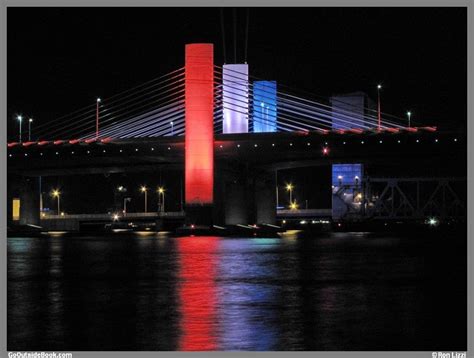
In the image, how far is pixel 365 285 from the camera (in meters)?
27.3

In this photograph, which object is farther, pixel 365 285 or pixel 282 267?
pixel 282 267

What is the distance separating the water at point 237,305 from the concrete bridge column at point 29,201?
69192 millimetres

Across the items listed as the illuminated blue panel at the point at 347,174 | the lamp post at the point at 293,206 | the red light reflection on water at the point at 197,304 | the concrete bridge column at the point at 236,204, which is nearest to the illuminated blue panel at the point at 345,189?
the illuminated blue panel at the point at 347,174

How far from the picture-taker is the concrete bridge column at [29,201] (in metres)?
107

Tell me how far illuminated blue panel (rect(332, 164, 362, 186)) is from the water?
388 ft

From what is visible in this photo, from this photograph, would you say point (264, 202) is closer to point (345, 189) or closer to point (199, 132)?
point (199, 132)

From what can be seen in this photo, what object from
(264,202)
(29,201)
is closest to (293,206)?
(29,201)

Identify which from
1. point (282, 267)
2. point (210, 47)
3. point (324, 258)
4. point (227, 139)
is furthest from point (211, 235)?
point (282, 267)

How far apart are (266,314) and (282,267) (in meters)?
15.4

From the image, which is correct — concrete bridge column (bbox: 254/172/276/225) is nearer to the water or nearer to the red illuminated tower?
the red illuminated tower

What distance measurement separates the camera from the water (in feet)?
55.5

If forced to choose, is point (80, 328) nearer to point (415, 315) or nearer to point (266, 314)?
point (266, 314)

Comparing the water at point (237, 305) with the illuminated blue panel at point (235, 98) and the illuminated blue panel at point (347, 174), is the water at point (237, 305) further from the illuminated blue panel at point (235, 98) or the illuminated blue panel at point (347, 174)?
the illuminated blue panel at point (347, 174)

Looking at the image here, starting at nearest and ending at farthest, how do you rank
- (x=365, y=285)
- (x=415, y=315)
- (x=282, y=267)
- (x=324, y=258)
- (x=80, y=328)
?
(x=80, y=328) < (x=415, y=315) < (x=365, y=285) < (x=282, y=267) < (x=324, y=258)
